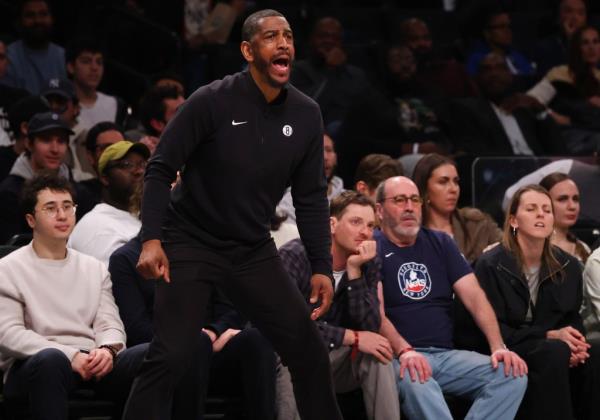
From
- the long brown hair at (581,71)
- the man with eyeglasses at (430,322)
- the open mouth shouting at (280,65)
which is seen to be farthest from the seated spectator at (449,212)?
the long brown hair at (581,71)

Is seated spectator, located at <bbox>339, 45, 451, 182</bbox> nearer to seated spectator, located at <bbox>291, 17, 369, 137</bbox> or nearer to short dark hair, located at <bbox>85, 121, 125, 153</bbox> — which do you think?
seated spectator, located at <bbox>291, 17, 369, 137</bbox>

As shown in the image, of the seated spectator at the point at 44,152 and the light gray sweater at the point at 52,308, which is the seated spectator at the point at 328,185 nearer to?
the seated spectator at the point at 44,152

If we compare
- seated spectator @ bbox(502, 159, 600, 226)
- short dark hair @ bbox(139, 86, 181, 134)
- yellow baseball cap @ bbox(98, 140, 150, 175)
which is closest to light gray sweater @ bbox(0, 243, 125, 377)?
yellow baseball cap @ bbox(98, 140, 150, 175)

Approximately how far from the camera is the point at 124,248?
18.0 ft

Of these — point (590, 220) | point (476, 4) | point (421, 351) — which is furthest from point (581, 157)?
point (476, 4)

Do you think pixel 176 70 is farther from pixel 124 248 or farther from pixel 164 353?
pixel 164 353

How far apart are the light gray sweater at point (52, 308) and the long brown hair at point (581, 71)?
5030 mm

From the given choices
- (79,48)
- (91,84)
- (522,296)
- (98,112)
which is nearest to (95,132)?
(98,112)

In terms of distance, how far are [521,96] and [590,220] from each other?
173 cm

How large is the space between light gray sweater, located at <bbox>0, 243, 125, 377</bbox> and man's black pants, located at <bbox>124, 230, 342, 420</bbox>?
1.05 m

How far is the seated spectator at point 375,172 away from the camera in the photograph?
22.3 feet

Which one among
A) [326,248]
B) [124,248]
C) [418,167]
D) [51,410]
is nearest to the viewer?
[326,248]

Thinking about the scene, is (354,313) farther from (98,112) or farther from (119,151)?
(98,112)

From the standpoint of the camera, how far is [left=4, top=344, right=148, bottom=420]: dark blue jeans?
4840mm
